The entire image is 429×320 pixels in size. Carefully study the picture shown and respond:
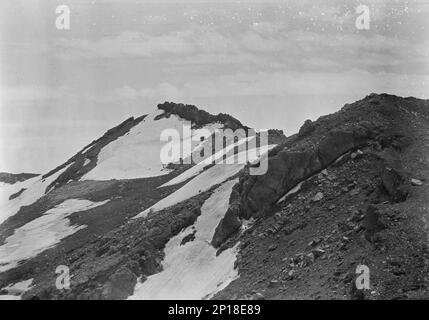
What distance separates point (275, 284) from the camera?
34625 mm

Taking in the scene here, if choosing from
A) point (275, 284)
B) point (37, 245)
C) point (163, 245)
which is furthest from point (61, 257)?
point (275, 284)

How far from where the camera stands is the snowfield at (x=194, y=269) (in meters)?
39.6

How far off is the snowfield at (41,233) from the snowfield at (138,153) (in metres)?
13.7

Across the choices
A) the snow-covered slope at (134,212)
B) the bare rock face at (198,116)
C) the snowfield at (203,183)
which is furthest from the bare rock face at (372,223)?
the bare rock face at (198,116)

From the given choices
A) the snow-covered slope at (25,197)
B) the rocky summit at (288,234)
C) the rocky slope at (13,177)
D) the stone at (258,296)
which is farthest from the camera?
the rocky slope at (13,177)

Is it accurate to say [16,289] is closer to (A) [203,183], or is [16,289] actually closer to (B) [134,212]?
(B) [134,212]

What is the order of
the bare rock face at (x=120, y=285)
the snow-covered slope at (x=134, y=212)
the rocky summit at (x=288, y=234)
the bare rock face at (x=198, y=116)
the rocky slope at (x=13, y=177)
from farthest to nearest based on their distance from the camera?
the rocky slope at (x=13, y=177), the bare rock face at (x=198, y=116), the snow-covered slope at (x=134, y=212), the bare rock face at (x=120, y=285), the rocky summit at (x=288, y=234)

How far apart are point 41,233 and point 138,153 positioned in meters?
33.7

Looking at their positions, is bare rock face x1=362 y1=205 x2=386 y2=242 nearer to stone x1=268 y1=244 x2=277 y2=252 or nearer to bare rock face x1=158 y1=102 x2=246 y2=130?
stone x1=268 y1=244 x2=277 y2=252

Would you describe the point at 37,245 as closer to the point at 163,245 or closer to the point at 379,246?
the point at 163,245

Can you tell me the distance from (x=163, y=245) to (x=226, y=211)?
18.7 ft

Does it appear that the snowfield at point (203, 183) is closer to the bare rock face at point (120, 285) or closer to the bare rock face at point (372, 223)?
the bare rock face at point (120, 285)

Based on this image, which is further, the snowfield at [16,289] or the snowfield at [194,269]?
the snowfield at [16,289]

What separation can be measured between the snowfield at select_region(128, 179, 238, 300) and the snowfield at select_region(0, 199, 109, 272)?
25.0 meters
